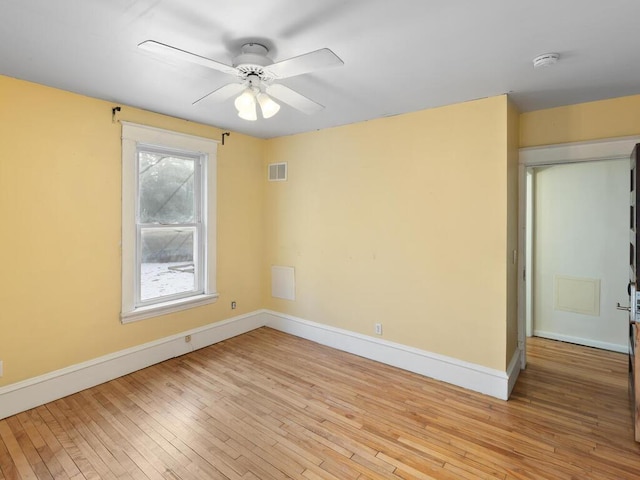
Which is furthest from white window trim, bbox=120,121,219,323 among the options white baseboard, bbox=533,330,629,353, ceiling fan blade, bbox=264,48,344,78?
white baseboard, bbox=533,330,629,353

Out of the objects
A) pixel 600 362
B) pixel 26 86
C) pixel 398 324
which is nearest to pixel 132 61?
pixel 26 86

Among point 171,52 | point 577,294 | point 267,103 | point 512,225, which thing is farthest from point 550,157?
point 171,52

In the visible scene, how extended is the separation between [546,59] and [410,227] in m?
1.67

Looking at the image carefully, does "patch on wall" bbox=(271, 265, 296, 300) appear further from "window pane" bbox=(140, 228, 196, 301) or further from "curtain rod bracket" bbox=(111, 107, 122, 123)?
"curtain rod bracket" bbox=(111, 107, 122, 123)

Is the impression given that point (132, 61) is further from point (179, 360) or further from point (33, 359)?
point (179, 360)

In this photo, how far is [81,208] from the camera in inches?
113

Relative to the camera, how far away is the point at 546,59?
6.80 feet

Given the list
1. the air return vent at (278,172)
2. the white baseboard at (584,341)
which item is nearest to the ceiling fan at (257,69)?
the air return vent at (278,172)

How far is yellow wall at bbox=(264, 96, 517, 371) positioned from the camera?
2.84m

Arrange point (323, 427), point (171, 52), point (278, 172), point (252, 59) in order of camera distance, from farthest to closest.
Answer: point (278, 172), point (323, 427), point (252, 59), point (171, 52)

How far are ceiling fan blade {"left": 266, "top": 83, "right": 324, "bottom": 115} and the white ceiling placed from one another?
211mm

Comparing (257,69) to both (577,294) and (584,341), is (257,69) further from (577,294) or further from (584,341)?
(584,341)

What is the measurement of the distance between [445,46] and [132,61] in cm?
204

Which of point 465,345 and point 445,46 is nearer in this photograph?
point 445,46
